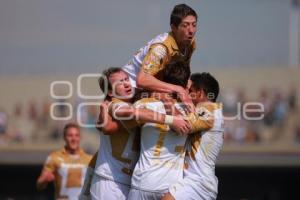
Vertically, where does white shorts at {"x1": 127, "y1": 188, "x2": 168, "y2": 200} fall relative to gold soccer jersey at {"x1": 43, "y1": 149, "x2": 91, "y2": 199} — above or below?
above

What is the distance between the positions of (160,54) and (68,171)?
474 cm

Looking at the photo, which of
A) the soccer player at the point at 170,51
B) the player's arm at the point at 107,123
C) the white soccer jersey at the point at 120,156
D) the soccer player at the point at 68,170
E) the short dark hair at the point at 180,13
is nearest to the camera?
the soccer player at the point at 170,51

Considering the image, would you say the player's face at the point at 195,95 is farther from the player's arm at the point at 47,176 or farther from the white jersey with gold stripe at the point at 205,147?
the player's arm at the point at 47,176

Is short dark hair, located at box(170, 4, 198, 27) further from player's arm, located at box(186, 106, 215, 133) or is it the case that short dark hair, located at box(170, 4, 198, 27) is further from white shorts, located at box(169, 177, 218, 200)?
white shorts, located at box(169, 177, 218, 200)

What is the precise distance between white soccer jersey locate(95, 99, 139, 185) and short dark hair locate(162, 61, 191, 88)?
62 cm

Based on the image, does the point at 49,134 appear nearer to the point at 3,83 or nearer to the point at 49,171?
the point at 3,83

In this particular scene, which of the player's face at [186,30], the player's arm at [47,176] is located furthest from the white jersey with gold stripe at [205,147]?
the player's arm at [47,176]

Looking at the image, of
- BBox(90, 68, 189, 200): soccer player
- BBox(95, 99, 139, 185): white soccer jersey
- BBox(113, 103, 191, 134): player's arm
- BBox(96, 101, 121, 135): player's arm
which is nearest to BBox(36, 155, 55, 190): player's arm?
BBox(90, 68, 189, 200): soccer player

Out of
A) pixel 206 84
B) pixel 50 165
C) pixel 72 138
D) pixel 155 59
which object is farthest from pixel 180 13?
pixel 50 165

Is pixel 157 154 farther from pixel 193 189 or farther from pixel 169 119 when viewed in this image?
pixel 193 189

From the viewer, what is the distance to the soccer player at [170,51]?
7844 mm

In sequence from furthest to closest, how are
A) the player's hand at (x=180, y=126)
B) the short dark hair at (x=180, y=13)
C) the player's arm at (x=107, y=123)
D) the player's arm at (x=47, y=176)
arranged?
the player's arm at (x=47, y=176) < the player's arm at (x=107, y=123) < the short dark hair at (x=180, y=13) < the player's hand at (x=180, y=126)

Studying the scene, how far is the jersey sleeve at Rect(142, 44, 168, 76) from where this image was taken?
792 cm

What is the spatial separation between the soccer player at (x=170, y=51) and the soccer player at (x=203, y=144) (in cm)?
16
